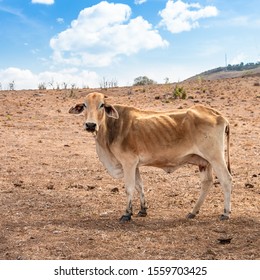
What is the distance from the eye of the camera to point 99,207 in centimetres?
791

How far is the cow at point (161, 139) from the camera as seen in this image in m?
7.04

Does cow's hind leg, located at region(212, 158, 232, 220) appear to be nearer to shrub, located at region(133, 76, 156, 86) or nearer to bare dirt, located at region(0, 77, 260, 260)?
bare dirt, located at region(0, 77, 260, 260)

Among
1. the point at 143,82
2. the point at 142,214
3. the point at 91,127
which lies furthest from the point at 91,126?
the point at 143,82

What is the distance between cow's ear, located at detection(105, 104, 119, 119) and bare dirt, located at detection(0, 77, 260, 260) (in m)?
1.49

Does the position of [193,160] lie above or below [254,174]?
above

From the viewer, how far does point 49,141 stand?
1476 cm

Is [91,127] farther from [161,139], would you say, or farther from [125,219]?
[125,219]

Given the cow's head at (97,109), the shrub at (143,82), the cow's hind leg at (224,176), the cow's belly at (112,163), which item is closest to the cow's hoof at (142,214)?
the cow's belly at (112,163)

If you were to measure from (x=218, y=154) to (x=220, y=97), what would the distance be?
1730cm

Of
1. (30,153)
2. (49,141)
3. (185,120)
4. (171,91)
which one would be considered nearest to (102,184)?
(185,120)

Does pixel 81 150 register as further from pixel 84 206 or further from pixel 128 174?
pixel 128 174

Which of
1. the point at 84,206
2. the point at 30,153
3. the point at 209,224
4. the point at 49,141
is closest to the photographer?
the point at 209,224

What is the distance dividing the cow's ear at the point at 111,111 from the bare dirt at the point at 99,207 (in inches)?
58.9

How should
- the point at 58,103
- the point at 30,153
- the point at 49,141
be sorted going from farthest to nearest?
the point at 58,103 → the point at 49,141 → the point at 30,153
